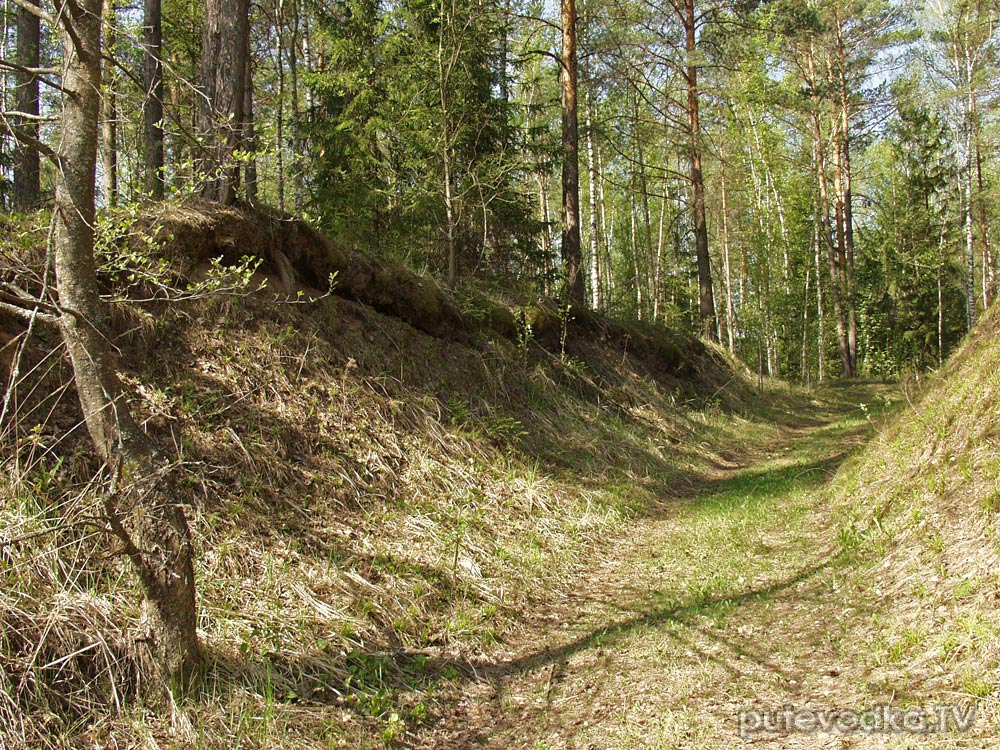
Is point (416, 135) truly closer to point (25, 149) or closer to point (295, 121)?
point (295, 121)

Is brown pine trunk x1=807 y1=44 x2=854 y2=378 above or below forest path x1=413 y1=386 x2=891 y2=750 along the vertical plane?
above

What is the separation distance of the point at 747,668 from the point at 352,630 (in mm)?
2392

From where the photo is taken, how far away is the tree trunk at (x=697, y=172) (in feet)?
56.0

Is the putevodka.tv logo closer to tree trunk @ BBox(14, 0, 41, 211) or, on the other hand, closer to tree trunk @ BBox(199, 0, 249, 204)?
tree trunk @ BBox(199, 0, 249, 204)

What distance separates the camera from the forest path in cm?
334

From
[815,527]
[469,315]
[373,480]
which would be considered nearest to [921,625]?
[815,527]

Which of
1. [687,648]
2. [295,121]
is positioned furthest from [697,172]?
[687,648]

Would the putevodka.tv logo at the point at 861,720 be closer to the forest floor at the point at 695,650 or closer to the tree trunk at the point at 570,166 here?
the forest floor at the point at 695,650

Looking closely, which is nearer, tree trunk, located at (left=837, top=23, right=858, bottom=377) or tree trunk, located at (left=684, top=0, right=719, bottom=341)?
tree trunk, located at (left=684, top=0, right=719, bottom=341)

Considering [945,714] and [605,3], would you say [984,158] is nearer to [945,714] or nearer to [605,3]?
[605,3]

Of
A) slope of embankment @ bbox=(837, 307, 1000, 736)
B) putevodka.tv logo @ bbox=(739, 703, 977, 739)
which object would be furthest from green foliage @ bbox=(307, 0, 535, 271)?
putevodka.tv logo @ bbox=(739, 703, 977, 739)

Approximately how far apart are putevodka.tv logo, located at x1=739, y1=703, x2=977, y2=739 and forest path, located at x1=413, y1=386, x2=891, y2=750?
58mm

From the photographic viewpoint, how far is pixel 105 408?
3043 millimetres

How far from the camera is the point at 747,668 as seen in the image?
3.72m
